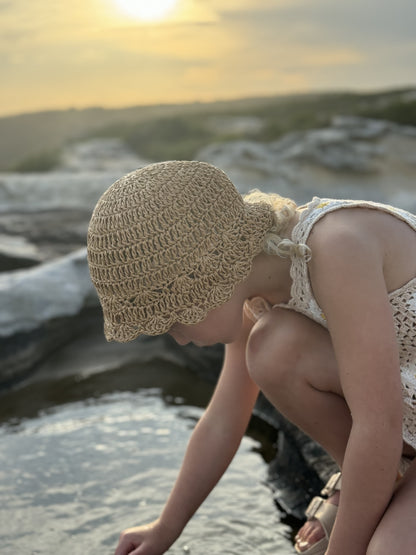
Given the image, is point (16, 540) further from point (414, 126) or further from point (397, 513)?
point (414, 126)

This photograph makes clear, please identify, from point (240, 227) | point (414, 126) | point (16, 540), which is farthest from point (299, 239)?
point (414, 126)

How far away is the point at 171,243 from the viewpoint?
4.93 feet

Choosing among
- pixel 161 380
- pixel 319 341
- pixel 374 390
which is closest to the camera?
pixel 374 390

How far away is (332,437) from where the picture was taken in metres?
1.76

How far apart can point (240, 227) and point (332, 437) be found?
562 mm

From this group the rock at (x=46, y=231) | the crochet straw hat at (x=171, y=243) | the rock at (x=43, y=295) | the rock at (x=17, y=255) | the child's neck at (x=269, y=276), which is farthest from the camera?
the rock at (x=46, y=231)

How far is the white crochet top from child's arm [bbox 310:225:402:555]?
0.33 feet

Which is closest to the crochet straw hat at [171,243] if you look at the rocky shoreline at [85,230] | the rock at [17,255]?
the rocky shoreline at [85,230]

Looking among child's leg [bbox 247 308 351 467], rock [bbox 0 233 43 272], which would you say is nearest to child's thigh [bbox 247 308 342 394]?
child's leg [bbox 247 308 351 467]

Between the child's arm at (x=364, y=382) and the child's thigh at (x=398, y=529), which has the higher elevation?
the child's arm at (x=364, y=382)

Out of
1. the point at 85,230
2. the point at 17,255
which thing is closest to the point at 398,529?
the point at 17,255

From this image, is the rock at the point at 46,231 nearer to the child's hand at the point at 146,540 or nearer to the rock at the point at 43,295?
the rock at the point at 43,295

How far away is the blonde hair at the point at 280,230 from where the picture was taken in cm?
153

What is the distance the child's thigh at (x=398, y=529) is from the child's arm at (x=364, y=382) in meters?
0.03
